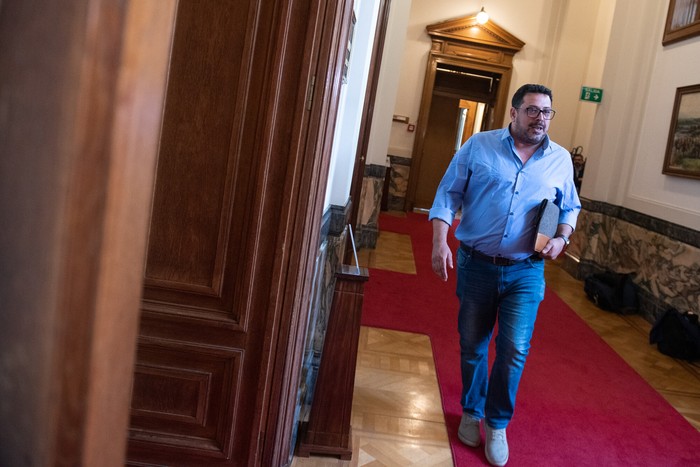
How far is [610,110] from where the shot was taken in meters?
8.14

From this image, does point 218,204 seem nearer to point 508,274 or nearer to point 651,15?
point 508,274

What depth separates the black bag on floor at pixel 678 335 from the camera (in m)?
5.30

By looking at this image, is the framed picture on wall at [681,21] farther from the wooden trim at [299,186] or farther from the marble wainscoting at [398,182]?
the marble wainscoting at [398,182]

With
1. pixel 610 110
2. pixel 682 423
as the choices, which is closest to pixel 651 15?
pixel 610 110

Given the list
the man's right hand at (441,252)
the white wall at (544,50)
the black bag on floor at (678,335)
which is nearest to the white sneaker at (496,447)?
the man's right hand at (441,252)

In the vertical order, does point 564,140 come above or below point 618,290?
above

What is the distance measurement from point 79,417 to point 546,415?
3.83 m

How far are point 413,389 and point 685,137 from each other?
4.33 meters

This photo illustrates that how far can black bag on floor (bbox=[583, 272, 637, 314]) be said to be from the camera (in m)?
6.73

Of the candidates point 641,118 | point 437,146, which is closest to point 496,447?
point 641,118

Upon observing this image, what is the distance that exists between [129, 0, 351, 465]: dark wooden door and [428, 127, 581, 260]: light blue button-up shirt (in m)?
1.02

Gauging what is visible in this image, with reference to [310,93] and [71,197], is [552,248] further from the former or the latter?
[71,197]

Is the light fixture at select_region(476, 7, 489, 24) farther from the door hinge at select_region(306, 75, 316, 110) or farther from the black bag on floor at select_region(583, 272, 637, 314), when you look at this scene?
the door hinge at select_region(306, 75, 316, 110)

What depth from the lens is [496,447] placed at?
10.1ft
